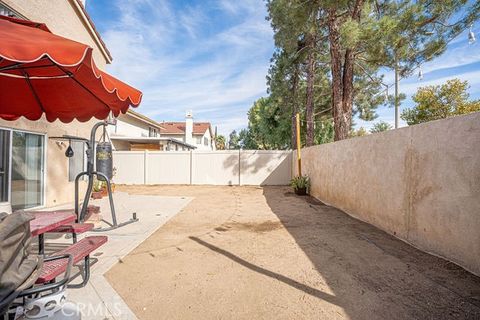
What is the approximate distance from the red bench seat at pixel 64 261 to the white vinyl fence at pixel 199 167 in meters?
11.4

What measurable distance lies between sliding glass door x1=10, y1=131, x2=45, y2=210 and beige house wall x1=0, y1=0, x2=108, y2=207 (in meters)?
0.16

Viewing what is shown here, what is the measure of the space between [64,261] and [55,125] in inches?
247

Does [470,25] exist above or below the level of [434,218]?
above

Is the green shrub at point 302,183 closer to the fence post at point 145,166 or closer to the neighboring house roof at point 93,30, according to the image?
the fence post at point 145,166

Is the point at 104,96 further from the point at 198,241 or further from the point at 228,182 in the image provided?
the point at 228,182

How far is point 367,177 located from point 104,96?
17.0 ft

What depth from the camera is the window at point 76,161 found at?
8.11 m

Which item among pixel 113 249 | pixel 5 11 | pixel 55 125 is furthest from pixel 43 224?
pixel 5 11

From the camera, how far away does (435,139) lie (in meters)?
3.64

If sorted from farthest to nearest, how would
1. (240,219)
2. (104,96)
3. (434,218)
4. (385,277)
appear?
→ (240,219)
(104,96)
(434,218)
(385,277)

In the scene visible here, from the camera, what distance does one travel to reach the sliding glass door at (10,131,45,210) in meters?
6.04

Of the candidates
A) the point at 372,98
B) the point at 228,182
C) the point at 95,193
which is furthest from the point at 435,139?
the point at 372,98

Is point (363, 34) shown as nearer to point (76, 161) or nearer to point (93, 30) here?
point (93, 30)

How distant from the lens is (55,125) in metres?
7.36
